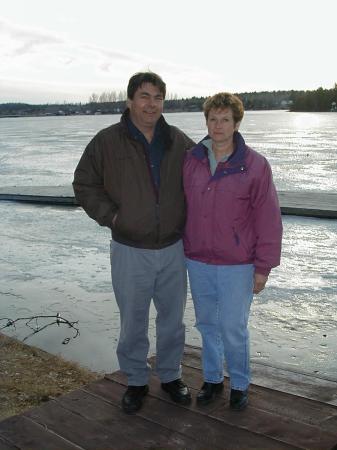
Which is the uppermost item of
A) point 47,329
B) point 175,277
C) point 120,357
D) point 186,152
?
point 186,152

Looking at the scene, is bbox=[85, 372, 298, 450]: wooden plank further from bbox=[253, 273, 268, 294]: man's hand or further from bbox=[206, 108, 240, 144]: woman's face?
bbox=[206, 108, 240, 144]: woman's face

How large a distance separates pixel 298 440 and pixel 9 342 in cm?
279

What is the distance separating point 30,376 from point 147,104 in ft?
7.47

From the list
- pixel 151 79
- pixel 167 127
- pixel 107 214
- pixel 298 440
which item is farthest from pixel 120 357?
pixel 151 79

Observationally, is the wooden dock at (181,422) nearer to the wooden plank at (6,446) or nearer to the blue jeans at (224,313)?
the wooden plank at (6,446)

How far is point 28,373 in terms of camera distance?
3.88 m

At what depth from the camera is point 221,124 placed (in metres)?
2.51

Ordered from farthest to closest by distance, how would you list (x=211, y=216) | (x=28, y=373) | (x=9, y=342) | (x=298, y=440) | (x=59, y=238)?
(x=59, y=238) → (x=9, y=342) → (x=28, y=373) → (x=211, y=216) → (x=298, y=440)

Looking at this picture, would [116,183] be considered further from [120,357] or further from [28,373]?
[28,373]

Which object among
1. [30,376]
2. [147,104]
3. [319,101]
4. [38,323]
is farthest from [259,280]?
[319,101]

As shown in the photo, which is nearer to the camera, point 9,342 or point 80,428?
point 80,428

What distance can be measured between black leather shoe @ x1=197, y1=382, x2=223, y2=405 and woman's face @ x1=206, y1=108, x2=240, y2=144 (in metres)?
1.29

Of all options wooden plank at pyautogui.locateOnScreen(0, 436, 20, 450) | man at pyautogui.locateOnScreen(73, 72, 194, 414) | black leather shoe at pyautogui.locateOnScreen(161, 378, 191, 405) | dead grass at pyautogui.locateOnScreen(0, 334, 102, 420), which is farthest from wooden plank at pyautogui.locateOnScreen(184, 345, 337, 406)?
wooden plank at pyautogui.locateOnScreen(0, 436, 20, 450)

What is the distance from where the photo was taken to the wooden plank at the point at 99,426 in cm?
242
